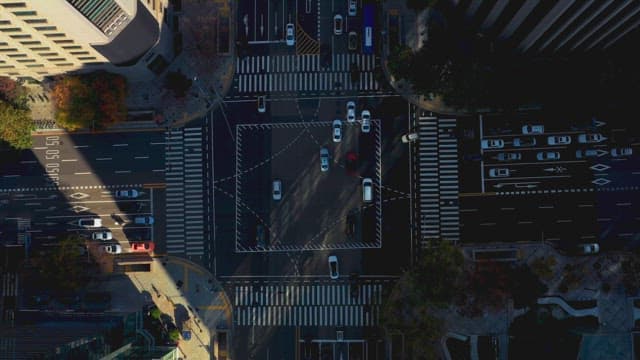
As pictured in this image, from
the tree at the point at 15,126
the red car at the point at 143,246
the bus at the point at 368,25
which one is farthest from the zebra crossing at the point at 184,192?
the bus at the point at 368,25

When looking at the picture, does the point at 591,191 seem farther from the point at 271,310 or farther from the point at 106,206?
the point at 106,206

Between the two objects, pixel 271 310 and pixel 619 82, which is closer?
pixel 619 82

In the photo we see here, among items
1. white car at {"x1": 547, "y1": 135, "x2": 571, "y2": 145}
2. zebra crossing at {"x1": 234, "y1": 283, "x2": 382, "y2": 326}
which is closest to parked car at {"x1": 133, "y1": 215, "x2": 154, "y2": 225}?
zebra crossing at {"x1": 234, "y1": 283, "x2": 382, "y2": 326}

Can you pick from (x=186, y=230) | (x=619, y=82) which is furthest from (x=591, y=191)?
(x=186, y=230)

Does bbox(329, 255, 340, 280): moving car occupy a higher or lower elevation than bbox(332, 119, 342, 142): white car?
lower

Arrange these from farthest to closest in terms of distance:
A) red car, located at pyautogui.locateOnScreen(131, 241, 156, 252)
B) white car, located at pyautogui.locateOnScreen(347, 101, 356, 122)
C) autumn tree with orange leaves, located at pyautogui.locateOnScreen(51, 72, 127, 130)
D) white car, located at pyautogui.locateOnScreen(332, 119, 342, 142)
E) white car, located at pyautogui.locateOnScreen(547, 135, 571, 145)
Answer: red car, located at pyautogui.locateOnScreen(131, 241, 156, 252), white car, located at pyautogui.locateOnScreen(347, 101, 356, 122), white car, located at pyautogui.locateOnScreen(332, 119, 342, 142), white car, located at pyautogui.locateOnScreen(547, 135, 571, 145), autumn tree with orange leaves, located at pyautogui.locateOnScreen(51, 72, 127, 130)

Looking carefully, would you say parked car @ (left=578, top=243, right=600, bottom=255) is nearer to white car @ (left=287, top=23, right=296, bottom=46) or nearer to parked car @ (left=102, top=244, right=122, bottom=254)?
white car @ (left=287, top=23, right=296, bottom=46)

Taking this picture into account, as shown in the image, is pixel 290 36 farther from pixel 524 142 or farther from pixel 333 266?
pixel 524 142
